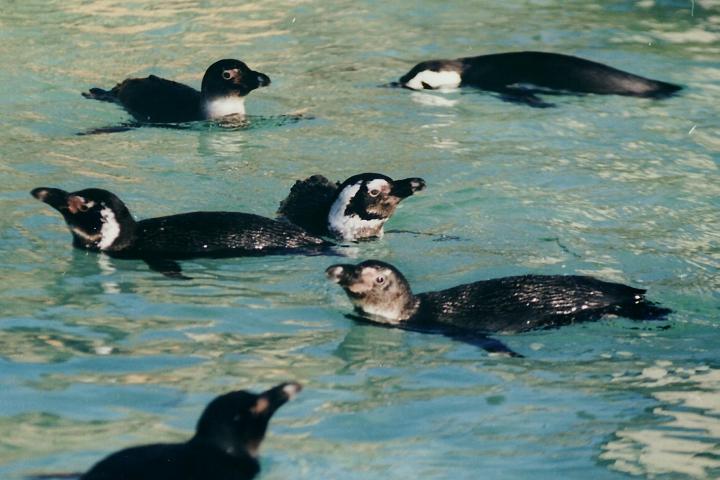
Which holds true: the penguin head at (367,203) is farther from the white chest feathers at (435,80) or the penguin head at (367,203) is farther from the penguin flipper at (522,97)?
the white chest feathers at (435,80)

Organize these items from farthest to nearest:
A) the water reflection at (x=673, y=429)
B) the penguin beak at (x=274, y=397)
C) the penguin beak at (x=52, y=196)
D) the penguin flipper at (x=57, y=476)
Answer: the penguin beak at (x=52, y=196), the water reflection at (x=673, y=429), the penguin beak at (x=274, y=397), the penguin flipper at (x=57, y=476)

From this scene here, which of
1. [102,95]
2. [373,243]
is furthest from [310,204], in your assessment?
[102,95]

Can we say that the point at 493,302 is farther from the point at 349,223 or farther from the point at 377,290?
the point at 349,223

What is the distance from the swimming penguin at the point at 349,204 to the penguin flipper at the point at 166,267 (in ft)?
4.13

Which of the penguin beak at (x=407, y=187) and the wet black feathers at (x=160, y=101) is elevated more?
the wet black feathers at (x=160, y=101)

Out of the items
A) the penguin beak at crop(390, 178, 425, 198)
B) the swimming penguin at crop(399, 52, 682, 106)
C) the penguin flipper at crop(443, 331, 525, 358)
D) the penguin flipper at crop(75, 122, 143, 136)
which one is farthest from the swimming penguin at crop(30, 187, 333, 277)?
the swimming penguin at crop(399, 52, 682, 106)

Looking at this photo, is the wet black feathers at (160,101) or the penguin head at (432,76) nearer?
the wet black feathers at (160,101)

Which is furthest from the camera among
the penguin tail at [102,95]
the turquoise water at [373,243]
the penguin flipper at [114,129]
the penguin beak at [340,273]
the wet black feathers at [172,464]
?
the penguin tail at [102,95]

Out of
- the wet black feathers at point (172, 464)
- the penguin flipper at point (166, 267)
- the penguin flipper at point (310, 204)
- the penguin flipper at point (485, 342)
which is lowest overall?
the penguin flipper at point (485, 342)

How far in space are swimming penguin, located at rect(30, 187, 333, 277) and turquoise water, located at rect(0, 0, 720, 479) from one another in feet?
0.38

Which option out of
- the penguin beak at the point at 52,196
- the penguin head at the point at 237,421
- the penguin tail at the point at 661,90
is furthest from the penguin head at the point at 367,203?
the penguin tail at the point at 661,90

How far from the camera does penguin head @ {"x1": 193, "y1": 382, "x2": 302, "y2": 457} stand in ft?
17.4

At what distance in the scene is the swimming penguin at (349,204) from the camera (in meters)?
9.39

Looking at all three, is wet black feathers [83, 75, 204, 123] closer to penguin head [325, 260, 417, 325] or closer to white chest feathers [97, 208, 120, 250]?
white chest feathers [97, 208, 120, 250]
